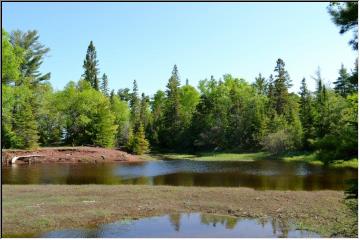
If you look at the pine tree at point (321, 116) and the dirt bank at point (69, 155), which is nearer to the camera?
the dirt bank at point (69, 155)

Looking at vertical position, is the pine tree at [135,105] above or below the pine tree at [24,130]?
above

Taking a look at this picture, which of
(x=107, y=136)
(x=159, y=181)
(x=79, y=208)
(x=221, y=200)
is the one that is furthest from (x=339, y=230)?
(x=107, y=136)

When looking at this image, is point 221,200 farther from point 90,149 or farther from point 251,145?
point 251,145

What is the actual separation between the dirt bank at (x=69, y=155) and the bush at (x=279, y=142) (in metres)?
18.1

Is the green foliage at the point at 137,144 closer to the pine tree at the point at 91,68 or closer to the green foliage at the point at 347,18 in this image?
the pine tree at the point at 91,68

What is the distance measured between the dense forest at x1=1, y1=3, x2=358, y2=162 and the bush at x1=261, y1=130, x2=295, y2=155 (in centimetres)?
13

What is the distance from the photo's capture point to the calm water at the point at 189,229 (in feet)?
46.0

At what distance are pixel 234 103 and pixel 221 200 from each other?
181ft

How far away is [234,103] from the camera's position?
74250 mm

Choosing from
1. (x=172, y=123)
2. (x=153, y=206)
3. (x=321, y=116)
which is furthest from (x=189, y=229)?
(x=172, y=123)

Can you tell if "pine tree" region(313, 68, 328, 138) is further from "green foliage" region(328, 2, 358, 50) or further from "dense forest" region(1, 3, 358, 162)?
"green foliage" region(328, 2, 358, 50)

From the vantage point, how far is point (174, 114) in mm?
75312

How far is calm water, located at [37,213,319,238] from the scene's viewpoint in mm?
14016

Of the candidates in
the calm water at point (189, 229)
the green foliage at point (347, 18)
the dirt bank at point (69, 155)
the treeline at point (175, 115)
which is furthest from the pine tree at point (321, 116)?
the green foliage at point (347, 18)
